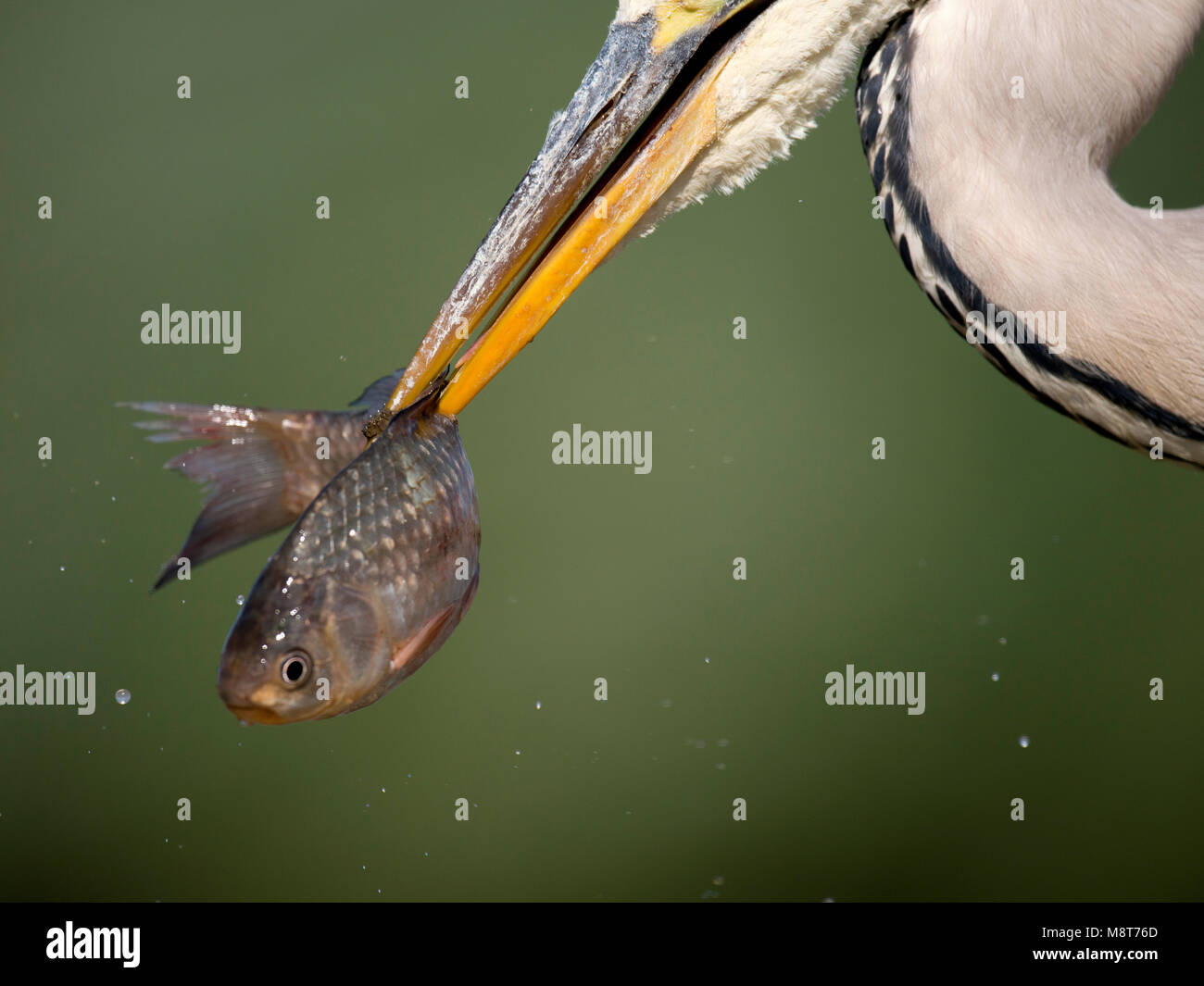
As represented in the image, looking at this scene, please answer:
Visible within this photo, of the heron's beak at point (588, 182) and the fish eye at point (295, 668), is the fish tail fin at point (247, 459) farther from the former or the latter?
the fish eye at point (295, 668)

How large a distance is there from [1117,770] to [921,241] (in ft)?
11.2

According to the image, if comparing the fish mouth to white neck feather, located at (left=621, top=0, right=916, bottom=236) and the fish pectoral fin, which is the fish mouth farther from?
white neck feather, located at (left=621, top=0, right=916, bottom=236)

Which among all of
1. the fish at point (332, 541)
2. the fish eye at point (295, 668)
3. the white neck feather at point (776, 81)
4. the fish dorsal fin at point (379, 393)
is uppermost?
the white neck feather at point (776, 81)

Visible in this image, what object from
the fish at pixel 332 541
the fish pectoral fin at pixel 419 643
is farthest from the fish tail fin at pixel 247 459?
the fish pectoral fin at pixel 419 643

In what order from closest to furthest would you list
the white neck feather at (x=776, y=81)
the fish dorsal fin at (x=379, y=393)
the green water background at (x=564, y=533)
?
1. the white neck feather at (x=776, y=81)
2. the fish dorsal fin at (x=379, y=393)
3. the green water background at (x=564, y=533)

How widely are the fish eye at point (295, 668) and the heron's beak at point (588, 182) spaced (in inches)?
13.7

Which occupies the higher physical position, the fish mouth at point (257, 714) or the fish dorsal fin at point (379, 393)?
the fish dorsal fin at point (379, 393)

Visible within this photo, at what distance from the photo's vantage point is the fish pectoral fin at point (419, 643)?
1.34 metres

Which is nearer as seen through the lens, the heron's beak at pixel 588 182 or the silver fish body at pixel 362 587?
the silver fish body at pixel 362 587

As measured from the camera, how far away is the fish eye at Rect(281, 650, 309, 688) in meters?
1.25

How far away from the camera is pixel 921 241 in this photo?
1336mm

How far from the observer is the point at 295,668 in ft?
4.11

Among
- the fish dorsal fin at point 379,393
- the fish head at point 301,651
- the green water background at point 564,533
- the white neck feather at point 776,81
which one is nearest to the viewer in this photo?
the fish head at point 301,651

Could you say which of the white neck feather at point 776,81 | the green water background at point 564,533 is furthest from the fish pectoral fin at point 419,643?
the green water background at point 564,533
